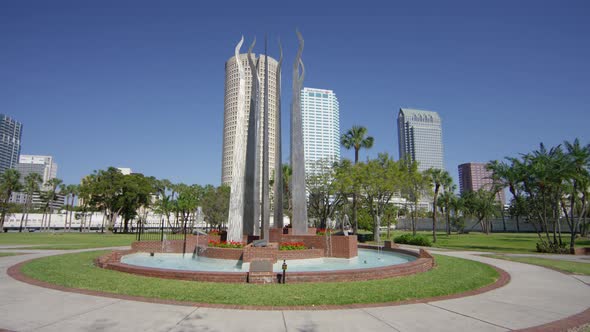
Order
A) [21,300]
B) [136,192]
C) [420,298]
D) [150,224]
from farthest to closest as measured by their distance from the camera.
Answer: [150,224]
[136,192]
[420,298]
[21,300]

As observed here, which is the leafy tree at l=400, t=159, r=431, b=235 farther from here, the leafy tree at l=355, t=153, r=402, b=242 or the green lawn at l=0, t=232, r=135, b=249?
the green lawn at l=0, t=232, r=135, b=249

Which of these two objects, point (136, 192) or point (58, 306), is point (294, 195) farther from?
point (136, 192)

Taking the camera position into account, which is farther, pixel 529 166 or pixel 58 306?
pixel 529 166

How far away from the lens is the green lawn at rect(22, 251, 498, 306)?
859cm

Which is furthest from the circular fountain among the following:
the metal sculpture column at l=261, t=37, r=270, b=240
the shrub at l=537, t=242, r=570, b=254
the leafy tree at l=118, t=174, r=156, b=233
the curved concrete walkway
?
the leafy tree at l=118, t=174, r=156, b=233

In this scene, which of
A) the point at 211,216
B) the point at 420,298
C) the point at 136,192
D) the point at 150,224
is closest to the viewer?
the point at 420,298

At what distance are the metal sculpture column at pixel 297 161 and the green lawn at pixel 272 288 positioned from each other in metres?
10.8

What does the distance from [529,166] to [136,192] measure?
67.6 metres

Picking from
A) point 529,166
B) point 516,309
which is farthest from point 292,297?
point 529,166

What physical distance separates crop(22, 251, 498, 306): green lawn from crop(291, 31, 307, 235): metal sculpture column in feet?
35.3

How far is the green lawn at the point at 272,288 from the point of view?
8.59 metres

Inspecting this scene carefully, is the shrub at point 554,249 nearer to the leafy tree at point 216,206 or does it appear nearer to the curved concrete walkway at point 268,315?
the curved concrete walkway at point 268,315

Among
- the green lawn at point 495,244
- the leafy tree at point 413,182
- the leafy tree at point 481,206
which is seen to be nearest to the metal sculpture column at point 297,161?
the green lawn at point 495,244

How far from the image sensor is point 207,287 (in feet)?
32.4
